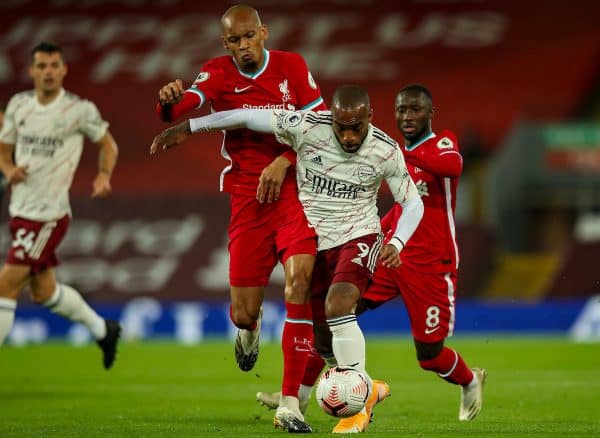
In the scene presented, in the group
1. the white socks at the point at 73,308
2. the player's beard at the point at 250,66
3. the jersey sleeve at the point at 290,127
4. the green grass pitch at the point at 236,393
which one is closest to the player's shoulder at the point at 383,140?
the jersey sleeve at the point at 290,127

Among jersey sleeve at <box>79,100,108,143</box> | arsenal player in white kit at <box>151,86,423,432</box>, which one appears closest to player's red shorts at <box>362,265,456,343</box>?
arsenal player in white kit at <box>151,86,423,432</box>

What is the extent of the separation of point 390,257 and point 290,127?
1049 mm

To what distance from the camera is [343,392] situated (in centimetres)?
677

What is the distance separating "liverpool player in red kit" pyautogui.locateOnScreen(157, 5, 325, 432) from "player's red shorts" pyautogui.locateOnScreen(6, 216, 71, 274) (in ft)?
7.14

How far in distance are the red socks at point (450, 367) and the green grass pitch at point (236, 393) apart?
0.29m

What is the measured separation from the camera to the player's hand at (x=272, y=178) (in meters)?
7.32

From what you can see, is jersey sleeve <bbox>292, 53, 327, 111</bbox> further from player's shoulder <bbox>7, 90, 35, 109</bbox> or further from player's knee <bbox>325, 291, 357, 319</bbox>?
player's shoulder <bbox>7, 90, 35, 109</bbox>

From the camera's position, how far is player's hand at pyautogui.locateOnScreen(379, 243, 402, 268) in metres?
6.90

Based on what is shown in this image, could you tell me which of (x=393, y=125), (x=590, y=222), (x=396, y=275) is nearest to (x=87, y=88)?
(x=393, y=125)

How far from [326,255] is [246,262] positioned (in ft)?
2.35

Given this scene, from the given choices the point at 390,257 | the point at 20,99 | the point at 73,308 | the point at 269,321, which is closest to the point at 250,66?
the point at 390,257

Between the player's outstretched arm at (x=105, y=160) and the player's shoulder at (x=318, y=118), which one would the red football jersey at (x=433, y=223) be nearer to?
the player's shoulder at (x=318, y=118)

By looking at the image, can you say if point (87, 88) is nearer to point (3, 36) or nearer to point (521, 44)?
point (3, 36)

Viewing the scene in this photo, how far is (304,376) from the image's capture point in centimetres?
792
